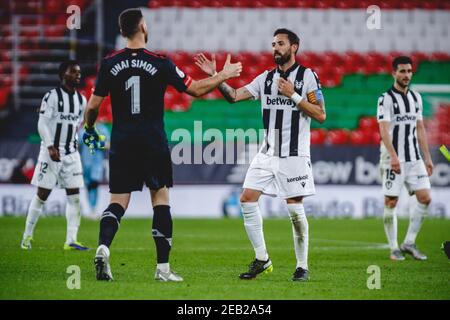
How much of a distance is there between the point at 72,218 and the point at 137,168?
3970mm

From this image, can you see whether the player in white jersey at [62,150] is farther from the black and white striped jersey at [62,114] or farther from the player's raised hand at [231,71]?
the player's raised hand at [231,71]

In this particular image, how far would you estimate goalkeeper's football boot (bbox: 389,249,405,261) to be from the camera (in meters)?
10.2

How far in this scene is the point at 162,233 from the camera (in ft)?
24.5

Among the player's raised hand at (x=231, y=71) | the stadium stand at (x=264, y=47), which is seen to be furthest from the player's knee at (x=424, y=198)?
the stadium stand at (x=264, y=47)

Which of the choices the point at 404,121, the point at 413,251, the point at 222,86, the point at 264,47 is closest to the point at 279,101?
the point at 222,86

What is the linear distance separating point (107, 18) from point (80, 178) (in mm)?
13987

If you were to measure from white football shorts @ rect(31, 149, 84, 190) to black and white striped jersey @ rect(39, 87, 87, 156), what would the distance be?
15 cm

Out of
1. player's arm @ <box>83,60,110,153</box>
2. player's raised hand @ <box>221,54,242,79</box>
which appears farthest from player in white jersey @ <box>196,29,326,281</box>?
player's arm @ <box>83,60,110,153</box>

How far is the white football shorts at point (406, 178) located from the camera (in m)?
10.5

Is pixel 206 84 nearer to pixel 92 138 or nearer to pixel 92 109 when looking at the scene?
pixel 92 109
